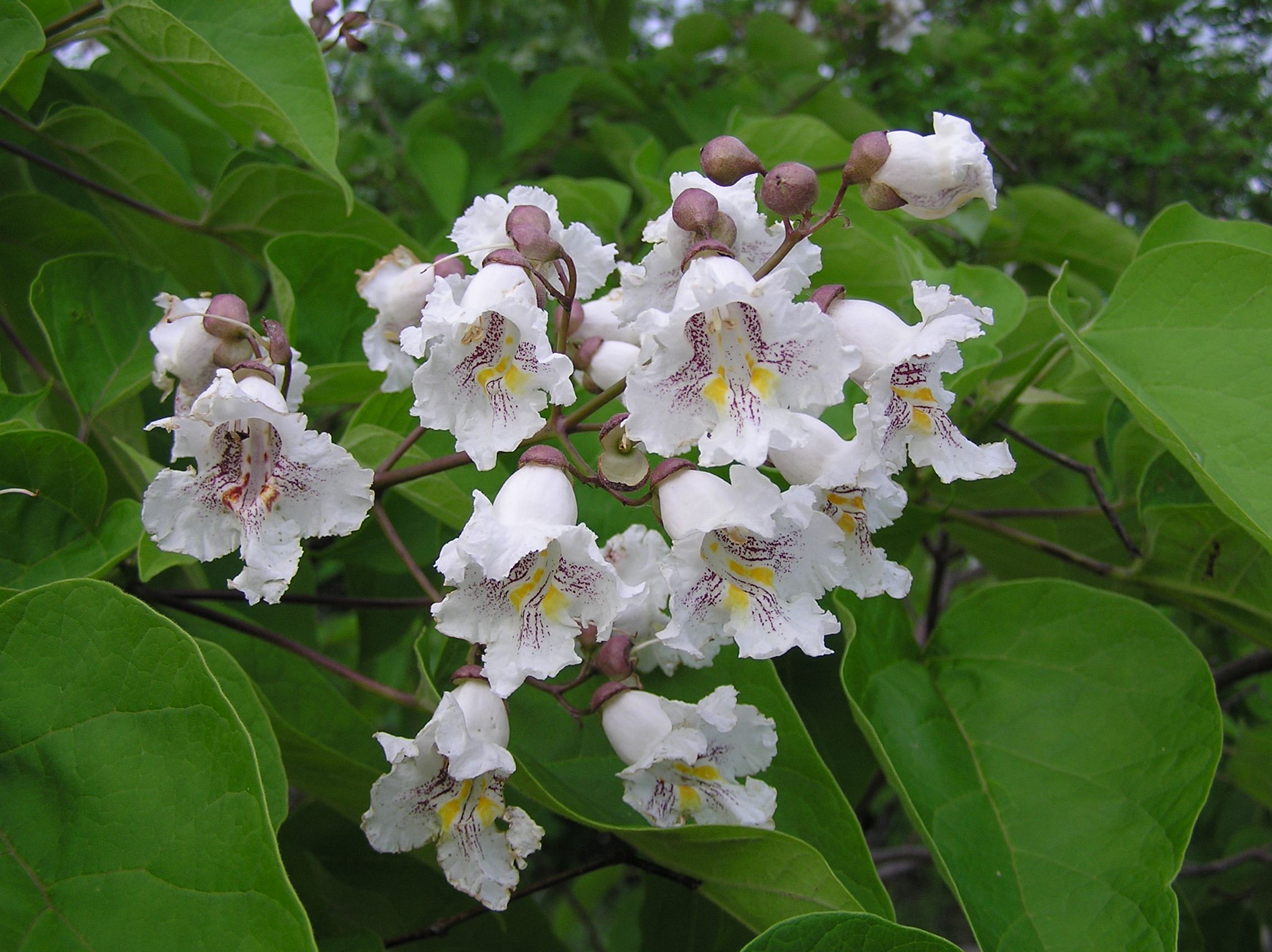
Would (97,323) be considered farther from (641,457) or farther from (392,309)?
(641,457)

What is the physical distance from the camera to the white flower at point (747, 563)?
88 centimetres

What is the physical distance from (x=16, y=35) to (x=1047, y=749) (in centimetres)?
149

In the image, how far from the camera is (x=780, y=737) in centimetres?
117

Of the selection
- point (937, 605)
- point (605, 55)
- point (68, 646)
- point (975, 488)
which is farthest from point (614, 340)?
point (605, 55)

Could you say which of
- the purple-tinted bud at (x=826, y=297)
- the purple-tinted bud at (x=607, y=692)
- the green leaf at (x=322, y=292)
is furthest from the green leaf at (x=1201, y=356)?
the green leaf at (x=322, y=292)

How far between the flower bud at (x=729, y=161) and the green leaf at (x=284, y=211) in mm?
A: 851

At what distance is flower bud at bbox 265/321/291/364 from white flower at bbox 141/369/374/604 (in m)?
0.09

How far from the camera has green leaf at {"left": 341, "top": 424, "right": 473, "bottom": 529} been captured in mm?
1078

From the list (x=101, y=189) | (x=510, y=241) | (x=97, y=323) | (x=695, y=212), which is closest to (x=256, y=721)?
(x=510, y=241)

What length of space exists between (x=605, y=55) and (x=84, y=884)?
2744 mm

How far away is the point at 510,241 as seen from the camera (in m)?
1.01

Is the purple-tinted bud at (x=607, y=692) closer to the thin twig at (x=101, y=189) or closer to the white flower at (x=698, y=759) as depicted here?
the white flower at (x=698, y=759)

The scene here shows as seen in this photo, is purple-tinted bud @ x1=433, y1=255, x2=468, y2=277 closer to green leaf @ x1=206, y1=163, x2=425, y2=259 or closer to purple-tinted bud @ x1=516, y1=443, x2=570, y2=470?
purple-tinted bud @ x1=516, y1=443, x2=570, y2=470

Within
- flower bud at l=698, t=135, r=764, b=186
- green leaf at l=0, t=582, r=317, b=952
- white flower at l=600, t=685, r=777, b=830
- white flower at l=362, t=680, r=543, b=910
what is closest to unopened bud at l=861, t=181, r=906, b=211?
flower bud at l=698, t=135, r=764, b=186
